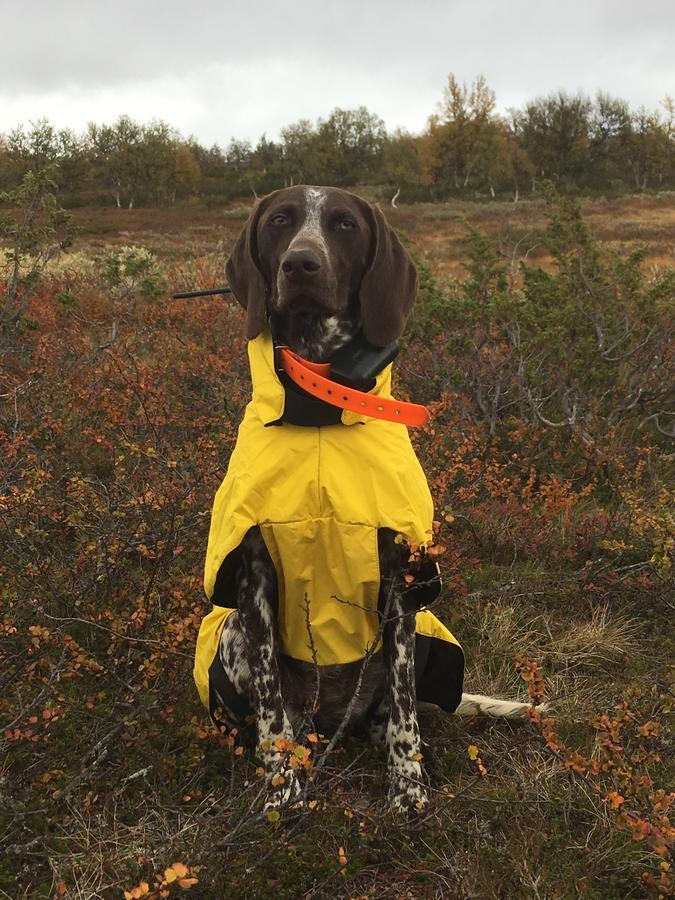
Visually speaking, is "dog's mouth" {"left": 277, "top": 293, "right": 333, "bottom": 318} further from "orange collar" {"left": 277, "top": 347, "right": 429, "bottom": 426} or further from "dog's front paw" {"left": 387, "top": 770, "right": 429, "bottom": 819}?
"dog's front paw" {"left": 387, "top": 770, "right": 429, "bottom": 819}

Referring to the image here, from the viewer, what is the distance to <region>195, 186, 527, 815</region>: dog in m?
2.22

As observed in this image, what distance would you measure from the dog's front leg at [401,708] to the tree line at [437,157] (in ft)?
146

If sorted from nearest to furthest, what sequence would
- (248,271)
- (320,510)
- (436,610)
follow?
1. (320,510)
2. (248,271)
3. (436,610)

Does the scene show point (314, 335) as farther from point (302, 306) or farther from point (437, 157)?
point (437, 157)

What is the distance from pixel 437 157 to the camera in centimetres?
4962

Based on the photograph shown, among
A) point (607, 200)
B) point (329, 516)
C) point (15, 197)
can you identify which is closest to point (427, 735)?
point (329, 516)

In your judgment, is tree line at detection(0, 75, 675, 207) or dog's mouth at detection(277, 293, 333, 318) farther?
tree line at detection(0, 75, 675, 207)

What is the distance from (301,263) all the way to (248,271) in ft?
1.12

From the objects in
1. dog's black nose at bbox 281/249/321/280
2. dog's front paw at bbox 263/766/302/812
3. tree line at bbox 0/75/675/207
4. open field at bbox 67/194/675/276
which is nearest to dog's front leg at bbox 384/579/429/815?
dog's front paw at bbox 263/766/302/812

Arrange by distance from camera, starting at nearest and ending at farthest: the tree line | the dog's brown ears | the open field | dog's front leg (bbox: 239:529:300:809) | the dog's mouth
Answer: dog's front leg (bbox: 239:529:300:809), the dog's mouth, the dog's brown ears, the open field, the tree line

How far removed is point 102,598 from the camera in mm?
3160

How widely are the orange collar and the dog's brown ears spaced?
13.2 inches

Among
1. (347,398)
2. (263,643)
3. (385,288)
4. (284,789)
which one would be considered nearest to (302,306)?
(385,288)

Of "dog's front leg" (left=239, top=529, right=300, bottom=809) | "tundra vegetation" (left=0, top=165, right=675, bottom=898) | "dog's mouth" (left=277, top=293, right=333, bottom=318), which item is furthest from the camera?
"dog's mouth" (left=277, top=293, right=333, bottom=318)
